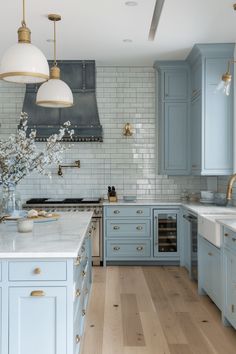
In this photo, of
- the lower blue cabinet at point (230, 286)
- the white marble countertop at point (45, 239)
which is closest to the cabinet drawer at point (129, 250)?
the white marble countertop at point (45, 239)

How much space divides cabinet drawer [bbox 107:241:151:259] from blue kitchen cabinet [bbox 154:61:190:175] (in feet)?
3.94

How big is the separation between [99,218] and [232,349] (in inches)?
133

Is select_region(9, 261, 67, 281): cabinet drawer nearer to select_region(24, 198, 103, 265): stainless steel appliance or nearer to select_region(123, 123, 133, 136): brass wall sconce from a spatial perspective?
select_region(24, 198, 103, 265): stainless steel appliance

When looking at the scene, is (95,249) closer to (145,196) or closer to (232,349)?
(145,196)

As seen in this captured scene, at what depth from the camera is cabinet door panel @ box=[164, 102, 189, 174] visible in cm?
689

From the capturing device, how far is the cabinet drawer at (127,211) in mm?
6656

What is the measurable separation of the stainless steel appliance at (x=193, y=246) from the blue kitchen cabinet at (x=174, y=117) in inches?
48.1

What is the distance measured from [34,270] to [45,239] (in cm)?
45

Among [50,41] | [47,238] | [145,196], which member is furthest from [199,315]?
[50,41]

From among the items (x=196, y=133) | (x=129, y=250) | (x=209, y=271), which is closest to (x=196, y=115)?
(x=196, y=133)

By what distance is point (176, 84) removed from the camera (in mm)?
6871

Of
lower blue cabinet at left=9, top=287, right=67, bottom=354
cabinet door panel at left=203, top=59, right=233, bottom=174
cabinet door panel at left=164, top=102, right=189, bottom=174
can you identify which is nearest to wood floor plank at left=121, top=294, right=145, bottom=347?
lower blue cabinet at left=9, top=287, right=67, bottom=354

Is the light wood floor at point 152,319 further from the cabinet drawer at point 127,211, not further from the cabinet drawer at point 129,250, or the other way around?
the cabinet drawer at point 127,211

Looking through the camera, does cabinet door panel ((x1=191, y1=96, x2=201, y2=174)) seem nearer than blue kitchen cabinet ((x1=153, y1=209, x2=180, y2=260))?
Yes
